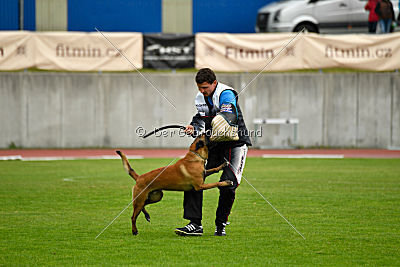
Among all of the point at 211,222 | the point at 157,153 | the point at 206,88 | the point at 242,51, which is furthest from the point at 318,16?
the point at 206,88

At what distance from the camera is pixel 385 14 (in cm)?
2384

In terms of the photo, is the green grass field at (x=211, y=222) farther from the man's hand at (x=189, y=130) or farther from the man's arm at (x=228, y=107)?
the man's arm at (x=228, y=107)

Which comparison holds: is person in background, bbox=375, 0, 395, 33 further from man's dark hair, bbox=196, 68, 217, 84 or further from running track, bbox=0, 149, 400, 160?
man's dark hair, bbox=196, 68, 217, 84

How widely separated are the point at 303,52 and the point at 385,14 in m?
3.83

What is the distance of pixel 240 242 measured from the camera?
7.61 meters

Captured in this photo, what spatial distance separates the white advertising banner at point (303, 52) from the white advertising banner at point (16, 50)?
5.23 m

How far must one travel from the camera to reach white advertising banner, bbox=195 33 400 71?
2198cm

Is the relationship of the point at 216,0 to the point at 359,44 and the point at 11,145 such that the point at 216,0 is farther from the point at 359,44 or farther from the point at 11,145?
the point at 11,145

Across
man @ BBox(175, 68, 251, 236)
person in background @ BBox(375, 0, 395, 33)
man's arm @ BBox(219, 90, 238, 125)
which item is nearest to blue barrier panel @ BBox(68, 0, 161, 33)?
person in background @ BBox(375, 0, 395, 33)

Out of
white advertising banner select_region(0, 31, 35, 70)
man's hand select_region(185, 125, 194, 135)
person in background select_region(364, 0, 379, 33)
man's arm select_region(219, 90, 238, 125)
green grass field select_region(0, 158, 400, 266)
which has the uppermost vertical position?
person in background select_region(364, 0, 379, 33)

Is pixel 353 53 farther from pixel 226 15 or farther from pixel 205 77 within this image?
pixel 205 77

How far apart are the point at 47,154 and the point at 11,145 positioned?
215 centimetres

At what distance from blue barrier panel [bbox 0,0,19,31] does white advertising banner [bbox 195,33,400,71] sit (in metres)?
7.31

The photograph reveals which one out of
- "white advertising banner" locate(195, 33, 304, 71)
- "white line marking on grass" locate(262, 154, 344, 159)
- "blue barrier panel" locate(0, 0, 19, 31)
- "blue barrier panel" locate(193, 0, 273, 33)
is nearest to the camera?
"white line marking on grass" locate(262, 154, 344, 159)
